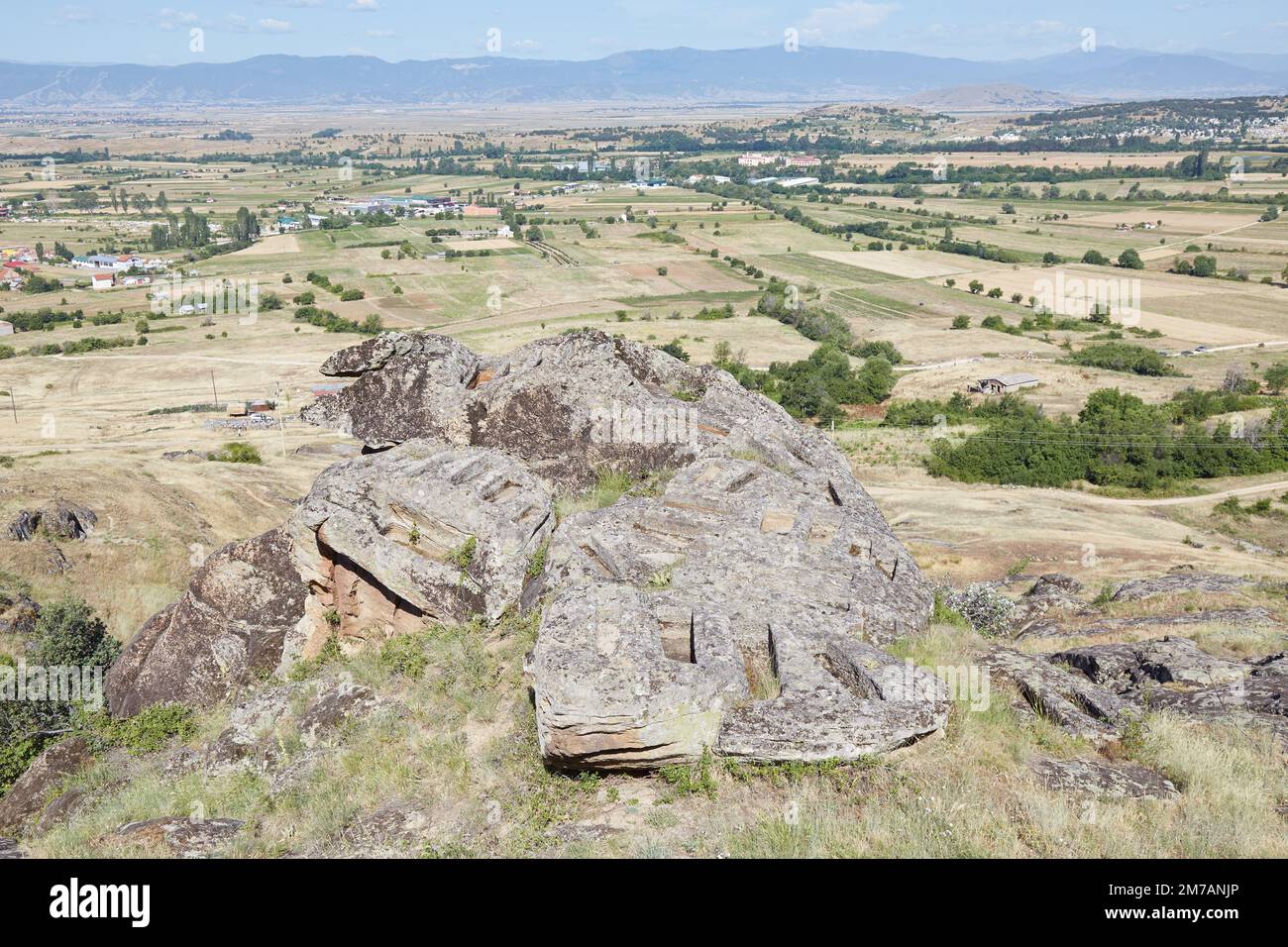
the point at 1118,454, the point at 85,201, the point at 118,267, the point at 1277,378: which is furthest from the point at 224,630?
the point at 85,201

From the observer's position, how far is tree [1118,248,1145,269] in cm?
10375

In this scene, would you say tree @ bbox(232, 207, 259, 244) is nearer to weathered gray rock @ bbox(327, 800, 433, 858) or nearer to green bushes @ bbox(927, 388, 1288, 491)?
green bushes @ bbox(927, 388, 1288, 491)

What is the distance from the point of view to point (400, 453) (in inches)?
610

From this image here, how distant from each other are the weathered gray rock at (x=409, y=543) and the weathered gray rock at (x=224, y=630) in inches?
33.4

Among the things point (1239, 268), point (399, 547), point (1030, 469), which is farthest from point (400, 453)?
point (1239, 268)

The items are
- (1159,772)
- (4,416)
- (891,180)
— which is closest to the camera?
(1159,772)

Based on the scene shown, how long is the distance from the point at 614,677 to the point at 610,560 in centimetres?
375

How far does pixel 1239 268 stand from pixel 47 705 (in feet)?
389

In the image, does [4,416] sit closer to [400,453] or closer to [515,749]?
[400,453]

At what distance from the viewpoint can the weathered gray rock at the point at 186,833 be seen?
964 centimetres

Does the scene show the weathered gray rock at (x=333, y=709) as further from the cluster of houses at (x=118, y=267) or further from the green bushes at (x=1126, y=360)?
the cluster of houses at (x=118, y=267)

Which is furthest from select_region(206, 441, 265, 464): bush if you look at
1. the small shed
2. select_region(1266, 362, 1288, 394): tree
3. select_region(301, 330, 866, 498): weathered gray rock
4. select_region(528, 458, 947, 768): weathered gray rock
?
select_region(1266, 362, 1288, 394): tree

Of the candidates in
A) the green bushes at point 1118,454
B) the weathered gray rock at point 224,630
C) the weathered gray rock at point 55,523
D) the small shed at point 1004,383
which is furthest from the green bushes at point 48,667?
the small shed at point 1004,383

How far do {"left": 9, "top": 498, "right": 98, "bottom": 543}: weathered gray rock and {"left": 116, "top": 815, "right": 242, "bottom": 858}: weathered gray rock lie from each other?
22081 mm
